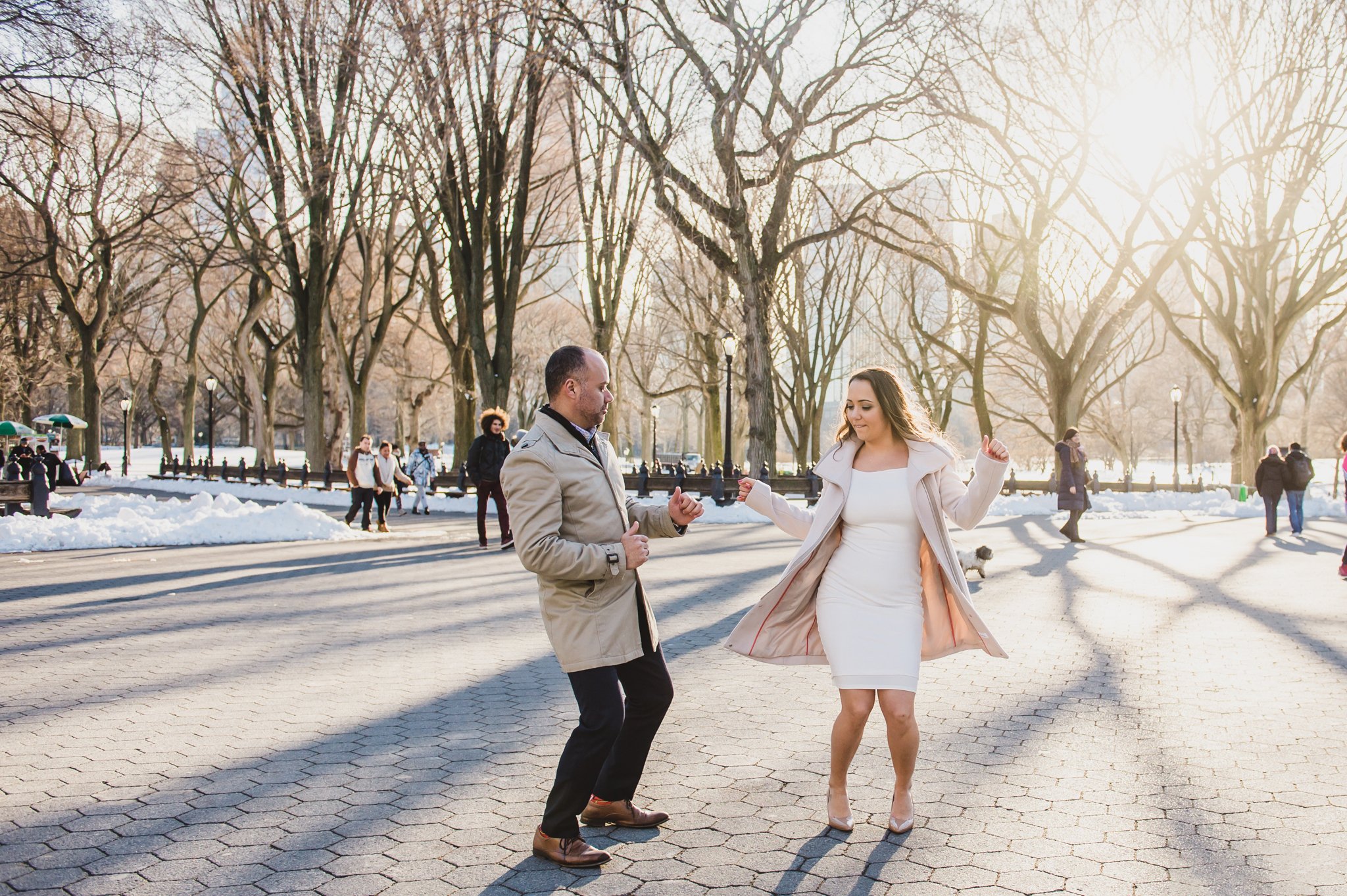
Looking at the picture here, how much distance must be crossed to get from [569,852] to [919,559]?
5.46ft

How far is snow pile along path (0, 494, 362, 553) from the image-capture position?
16.2m

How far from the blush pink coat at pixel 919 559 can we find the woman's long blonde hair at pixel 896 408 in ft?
0.19

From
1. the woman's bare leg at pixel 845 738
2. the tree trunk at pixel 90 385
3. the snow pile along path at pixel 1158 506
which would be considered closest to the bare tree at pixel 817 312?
the snow pile along path at pixel 1158 506

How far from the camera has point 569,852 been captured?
379 centimetres

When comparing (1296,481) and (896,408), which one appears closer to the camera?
(896,408)

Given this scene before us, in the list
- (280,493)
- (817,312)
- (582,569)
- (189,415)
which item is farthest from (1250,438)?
(189,415)

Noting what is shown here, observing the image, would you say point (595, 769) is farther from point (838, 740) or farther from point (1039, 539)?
point (1039, 539)

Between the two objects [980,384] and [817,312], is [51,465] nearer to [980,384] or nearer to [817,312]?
[817,312]

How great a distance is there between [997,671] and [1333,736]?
6.77ft

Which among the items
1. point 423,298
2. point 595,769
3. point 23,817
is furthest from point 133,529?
point 423,298

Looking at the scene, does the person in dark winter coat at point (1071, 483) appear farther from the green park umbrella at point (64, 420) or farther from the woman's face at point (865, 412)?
the green park umbrella at point (64, 420)

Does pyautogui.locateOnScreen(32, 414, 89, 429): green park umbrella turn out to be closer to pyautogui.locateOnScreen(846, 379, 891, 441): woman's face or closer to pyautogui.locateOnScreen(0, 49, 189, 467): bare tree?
pyautogui.locateOnScreen(0, 49, 189, 467): bare tree

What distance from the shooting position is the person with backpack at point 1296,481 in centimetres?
1947

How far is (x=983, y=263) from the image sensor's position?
3017cm
